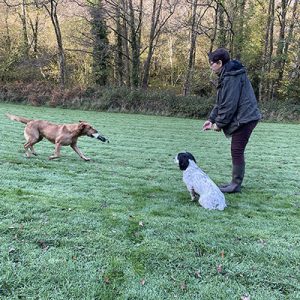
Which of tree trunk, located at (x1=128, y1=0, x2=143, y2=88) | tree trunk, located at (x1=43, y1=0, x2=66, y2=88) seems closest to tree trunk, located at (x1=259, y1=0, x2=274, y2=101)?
tree trunk, located at (x1=128, y1=0, x2=143, y2=88)

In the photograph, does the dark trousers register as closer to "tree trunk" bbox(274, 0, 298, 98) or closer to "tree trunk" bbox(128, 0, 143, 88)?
"tree trunk" bbox(274, 0, 298, 98)

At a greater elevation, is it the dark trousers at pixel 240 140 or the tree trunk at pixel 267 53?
the tree trunk at pixel 267 53

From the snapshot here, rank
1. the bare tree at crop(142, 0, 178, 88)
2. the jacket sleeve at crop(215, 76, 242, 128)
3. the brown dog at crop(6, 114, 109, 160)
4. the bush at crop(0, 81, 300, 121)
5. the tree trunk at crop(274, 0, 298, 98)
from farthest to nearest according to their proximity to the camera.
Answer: the bare tree at crop(142, 0, 178, 88)
the tree trunk at crop(274, 0, 298, 98)
the bush at crop(0, 81, 300, 121)
the brown dog at crop(6, 114, 109, 160)
the jacket sleeve at crop(215, 76, 242, 128)

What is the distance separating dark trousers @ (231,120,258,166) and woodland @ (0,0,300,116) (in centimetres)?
1903

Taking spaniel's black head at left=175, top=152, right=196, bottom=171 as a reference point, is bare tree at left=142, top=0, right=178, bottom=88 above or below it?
above

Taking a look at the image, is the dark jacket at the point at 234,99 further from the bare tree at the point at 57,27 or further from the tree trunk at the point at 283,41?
the bare tree at the point at 57,27

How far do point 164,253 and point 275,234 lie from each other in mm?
1378

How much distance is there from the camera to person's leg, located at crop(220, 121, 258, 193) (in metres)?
5.40

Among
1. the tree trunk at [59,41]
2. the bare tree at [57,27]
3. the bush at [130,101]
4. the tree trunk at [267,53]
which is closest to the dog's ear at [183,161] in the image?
the bush at [130,101]

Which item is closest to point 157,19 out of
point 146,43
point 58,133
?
point 146,43

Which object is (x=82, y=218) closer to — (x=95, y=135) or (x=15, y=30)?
(x=95, y=135)

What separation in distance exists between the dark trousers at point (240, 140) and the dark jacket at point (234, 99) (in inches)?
3.8

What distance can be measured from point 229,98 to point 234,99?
7 cm

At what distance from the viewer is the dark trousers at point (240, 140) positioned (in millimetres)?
5377
